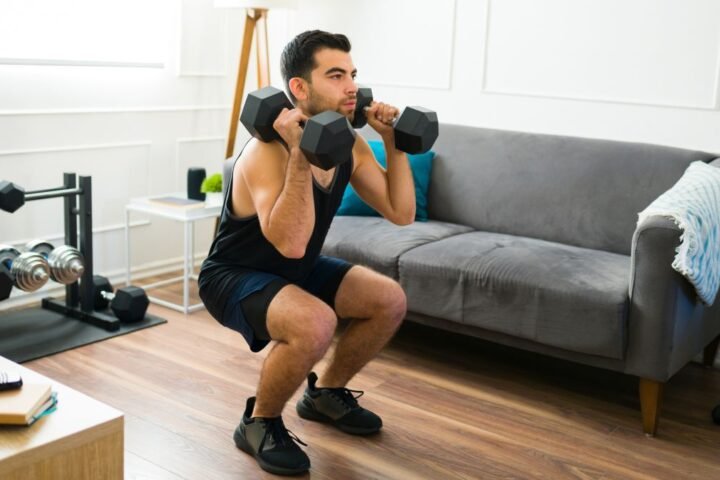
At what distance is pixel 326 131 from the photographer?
2107 millimetres

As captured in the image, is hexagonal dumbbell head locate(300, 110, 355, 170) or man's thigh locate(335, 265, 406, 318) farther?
man's thigh locate(335, 265, 406, 318)

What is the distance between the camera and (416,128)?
2.39m

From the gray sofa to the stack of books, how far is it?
150cm

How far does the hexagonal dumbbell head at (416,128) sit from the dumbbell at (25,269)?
140 cm

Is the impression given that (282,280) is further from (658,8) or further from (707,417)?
(658,8)

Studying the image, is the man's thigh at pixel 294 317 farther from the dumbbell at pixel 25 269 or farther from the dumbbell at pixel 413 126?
the dumbbell at pixel 25 269

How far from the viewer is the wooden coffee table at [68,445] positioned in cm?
168

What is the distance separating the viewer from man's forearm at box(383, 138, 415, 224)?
254 cm

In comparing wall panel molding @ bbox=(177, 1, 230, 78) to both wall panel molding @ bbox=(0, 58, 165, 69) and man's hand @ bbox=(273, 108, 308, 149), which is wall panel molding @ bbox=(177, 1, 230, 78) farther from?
man's hand @ bbox=(273, 108, 308, 149)

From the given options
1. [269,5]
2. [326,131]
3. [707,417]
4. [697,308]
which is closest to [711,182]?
[697,308]

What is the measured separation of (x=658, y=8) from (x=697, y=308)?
4.07 feet

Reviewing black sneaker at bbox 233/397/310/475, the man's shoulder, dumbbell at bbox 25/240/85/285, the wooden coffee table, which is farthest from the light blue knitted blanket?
dumbbell at bbox 25/240/85/285

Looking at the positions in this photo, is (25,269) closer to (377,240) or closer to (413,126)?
(377,240)

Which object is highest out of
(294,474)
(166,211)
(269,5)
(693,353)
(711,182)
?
(269,5)
